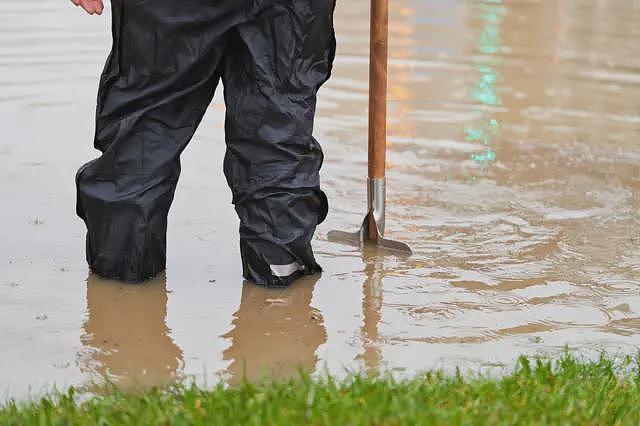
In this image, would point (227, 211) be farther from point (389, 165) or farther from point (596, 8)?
point (596, 8)

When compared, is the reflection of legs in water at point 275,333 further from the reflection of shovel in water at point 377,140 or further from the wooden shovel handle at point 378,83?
the wooden shovel handle at point 378,83

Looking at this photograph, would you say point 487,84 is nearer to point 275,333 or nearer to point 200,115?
point 200,115

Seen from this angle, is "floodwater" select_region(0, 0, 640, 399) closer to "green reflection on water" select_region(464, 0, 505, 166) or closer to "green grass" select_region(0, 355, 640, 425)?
"green reflection on water" select_region(464, 0, 505, 166)

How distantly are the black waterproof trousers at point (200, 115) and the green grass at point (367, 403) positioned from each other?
1.11 meters

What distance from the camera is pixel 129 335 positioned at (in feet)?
15.0

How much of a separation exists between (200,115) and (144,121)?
0.23 m

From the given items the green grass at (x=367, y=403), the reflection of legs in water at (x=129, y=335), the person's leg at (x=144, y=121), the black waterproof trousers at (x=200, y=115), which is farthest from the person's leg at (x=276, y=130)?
the green grass at (x=367, y=403)

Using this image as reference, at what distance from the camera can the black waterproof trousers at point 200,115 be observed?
4867 mm

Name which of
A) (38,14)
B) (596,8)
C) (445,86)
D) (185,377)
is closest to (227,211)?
(185,377)

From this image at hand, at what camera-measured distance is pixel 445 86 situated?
900cm

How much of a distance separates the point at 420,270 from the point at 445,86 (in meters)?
3.85

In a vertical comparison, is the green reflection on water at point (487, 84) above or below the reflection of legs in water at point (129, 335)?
above

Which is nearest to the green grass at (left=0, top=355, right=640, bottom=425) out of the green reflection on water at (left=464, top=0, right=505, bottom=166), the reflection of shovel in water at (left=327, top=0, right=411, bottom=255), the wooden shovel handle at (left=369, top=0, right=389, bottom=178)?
the reflection of shovel in water at (left=327, top=0, right=411, bottom=255)

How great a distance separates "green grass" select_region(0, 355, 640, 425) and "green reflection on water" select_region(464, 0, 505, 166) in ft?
10.4
